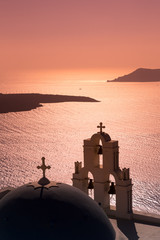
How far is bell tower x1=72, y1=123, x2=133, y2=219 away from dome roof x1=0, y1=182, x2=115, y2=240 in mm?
4675

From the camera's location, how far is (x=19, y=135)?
108812 mm

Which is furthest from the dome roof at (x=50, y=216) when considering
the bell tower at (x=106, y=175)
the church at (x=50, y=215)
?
the bell tower at (x=106, y=175)

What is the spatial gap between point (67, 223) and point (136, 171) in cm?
5820

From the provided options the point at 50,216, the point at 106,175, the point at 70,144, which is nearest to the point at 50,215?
the point at 50,216

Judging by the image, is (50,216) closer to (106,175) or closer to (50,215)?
(50,215)

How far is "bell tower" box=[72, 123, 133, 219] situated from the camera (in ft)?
59.7

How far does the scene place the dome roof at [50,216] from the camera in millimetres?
12305

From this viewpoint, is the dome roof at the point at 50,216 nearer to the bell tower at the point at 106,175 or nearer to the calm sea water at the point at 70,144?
the bell tower at the point at 106,175

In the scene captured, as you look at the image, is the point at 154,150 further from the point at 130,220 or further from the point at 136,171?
the point at 130,220

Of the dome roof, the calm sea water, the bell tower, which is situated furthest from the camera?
the calm sea water

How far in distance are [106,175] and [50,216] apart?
6.55 metres

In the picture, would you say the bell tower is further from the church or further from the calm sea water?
the calm sea water

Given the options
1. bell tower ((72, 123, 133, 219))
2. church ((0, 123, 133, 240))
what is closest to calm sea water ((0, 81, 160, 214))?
bell tower ((72, 123, 133, 219))

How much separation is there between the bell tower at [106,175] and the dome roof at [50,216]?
467cm
